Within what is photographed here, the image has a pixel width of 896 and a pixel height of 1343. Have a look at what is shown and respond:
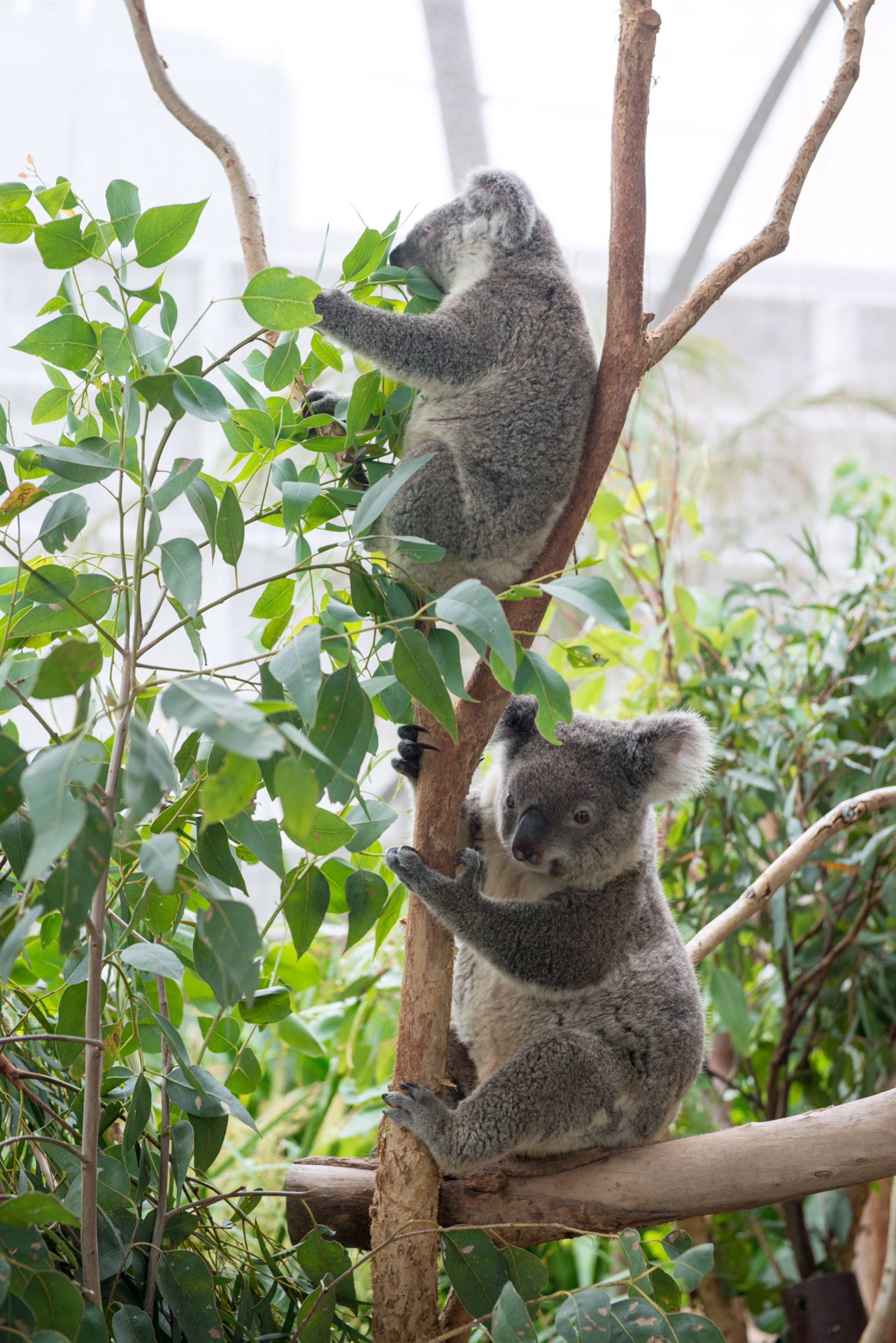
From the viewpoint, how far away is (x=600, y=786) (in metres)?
1.91

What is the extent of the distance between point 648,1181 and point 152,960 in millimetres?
944

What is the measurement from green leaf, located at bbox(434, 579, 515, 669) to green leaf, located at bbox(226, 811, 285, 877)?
0.51 m

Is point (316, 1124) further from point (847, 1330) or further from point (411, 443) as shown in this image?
point (411, 443)

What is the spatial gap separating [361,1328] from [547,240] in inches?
109

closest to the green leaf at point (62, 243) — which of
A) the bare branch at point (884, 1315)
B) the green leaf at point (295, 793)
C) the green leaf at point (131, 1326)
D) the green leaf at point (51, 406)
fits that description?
the green leaf at point (51, 406)

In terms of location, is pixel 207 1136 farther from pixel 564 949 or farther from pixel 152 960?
pixel 564 949

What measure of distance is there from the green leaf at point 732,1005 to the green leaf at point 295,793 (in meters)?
2.07

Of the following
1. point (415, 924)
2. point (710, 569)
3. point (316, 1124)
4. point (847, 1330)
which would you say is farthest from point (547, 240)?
point (710, 569)

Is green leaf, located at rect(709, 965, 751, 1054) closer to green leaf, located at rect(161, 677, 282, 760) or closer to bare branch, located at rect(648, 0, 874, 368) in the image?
bare branch, located at rect(648, 0, 874, 368)

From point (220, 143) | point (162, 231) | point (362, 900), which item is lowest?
point (362, 900)

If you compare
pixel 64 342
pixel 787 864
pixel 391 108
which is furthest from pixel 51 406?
pixel 391 108

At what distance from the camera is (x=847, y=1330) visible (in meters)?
2.67

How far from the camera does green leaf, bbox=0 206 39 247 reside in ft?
4.31

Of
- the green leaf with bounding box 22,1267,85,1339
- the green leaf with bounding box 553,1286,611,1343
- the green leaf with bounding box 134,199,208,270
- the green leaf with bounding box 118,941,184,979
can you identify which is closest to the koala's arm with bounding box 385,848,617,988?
the green leaf with bounding box 118,941,184,979
